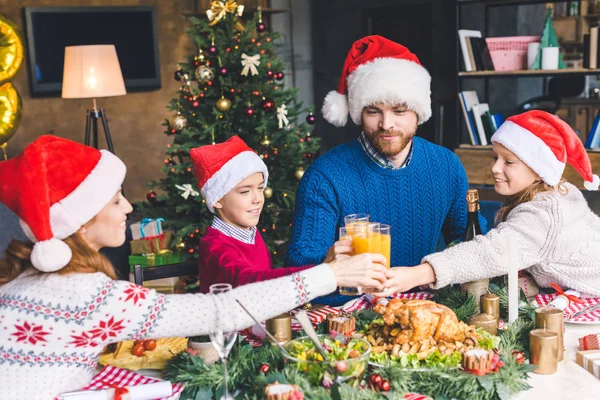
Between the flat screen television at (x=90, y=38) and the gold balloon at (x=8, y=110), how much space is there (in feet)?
4.59

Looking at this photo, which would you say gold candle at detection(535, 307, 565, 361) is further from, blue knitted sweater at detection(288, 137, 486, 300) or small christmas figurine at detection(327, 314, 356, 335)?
blue knitted sweater at detection(288, 137, 486, 300)

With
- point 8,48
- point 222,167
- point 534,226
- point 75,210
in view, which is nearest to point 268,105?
point 8,48

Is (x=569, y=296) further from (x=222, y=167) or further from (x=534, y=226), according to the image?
(x=222, y=167)

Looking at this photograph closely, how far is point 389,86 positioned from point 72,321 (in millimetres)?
1436

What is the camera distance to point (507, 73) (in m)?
4.84

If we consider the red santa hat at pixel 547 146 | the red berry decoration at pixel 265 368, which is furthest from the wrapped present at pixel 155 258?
the red berry decoration at pixel 265 368

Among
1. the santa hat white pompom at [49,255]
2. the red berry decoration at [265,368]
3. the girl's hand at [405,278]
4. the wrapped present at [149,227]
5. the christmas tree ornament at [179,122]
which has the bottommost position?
the wrapped present at [149,227]

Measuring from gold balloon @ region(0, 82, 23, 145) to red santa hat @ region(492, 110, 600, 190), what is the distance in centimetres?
391

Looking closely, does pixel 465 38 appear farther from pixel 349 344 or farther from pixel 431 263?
pixel 349 344

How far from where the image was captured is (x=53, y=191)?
1396 mm

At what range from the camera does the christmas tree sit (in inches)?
171

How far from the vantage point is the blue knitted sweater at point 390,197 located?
2408 mm

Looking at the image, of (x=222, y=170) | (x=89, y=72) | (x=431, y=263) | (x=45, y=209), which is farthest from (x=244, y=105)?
(x=45, y=209)

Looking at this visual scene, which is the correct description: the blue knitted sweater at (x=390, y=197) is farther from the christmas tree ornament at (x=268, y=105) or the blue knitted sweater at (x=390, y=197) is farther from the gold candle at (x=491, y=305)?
the christmas tree ornament at (x=268, y=105)
